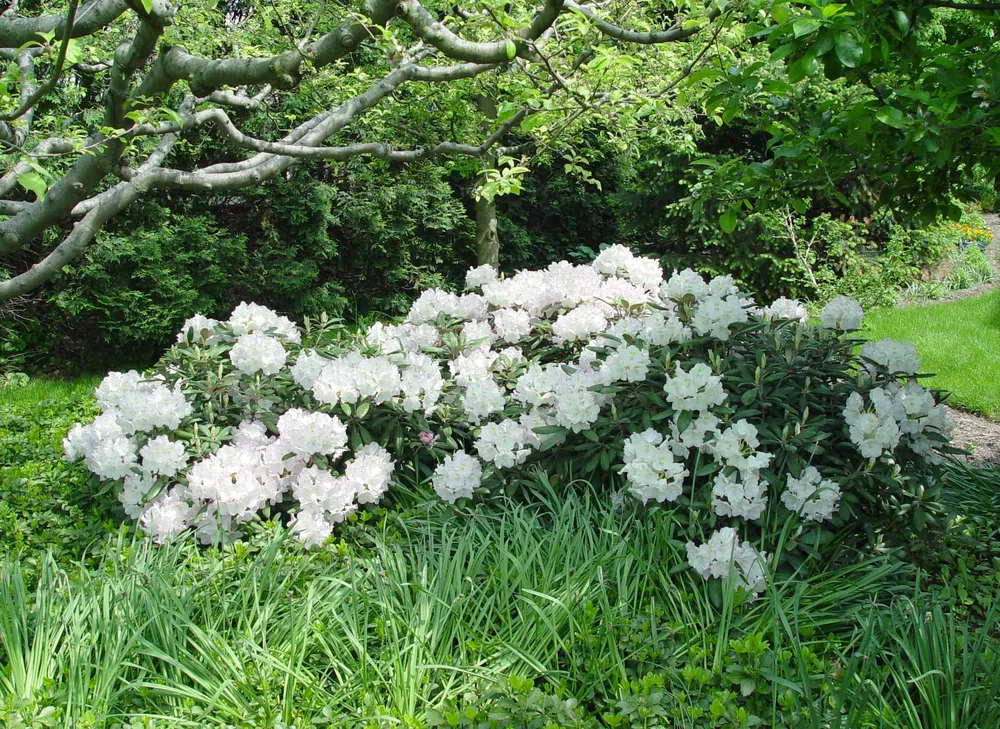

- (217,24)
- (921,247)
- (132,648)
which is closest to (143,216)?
(217,24)

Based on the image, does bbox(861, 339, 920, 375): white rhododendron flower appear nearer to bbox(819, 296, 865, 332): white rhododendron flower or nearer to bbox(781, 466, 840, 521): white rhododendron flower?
bbox(819, 296, 865, 332): white rhododendron flower

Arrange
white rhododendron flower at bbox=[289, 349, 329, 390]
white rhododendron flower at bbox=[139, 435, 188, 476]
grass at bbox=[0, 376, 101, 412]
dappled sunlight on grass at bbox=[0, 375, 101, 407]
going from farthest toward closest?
dappled sunlight on grass at bbox=[0, 375, 101, 407], grass at bbox=[0, 376, 101, 412], white rhododendron flower at bbox=[289, 349, 329, 390], white rhododendron flower at bbox=[139, 435, 188, 476]

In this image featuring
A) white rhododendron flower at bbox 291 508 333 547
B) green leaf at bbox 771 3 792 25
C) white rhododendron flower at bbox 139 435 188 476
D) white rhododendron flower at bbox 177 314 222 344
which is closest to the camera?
green leaf at bbox 771 3 792 25

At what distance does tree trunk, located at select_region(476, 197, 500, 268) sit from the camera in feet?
24.6

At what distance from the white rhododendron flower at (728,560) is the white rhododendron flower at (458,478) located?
90 centimetres

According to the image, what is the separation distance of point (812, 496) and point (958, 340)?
4.21 metres

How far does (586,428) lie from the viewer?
3.06m

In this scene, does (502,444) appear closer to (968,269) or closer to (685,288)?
(685,288)

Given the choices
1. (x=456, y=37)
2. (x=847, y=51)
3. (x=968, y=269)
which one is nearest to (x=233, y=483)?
(x=456, y=37)

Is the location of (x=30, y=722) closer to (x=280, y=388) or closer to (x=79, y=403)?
(x=280, y=388)

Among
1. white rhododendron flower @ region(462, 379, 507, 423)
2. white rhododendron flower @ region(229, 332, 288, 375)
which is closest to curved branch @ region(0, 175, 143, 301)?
white rhododendron flower @ region(229, 332, 288, 375)

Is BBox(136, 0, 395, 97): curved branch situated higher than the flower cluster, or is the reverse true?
BBox(136, 0, 395, 97): curved branch

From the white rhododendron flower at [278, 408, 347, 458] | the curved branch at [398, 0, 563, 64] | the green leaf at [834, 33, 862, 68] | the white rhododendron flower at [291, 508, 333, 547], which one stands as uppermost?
the green leaf at [834, 33, 862, 68]

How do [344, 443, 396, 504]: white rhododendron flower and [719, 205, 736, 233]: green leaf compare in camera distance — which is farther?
[344, 443, 396, 504]: white rhododendron flower
